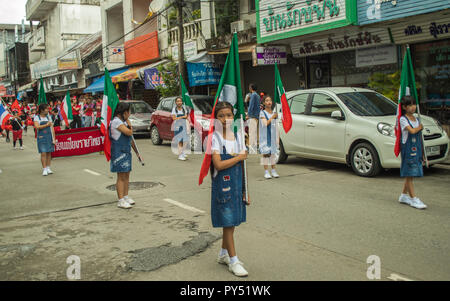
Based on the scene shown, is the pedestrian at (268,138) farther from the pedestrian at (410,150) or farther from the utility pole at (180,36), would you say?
the utility pole at (180,36)

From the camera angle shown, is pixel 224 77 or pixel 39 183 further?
pixel 39 183

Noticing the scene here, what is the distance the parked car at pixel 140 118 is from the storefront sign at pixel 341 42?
21.4 ft

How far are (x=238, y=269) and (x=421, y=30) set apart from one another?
37.4 feet

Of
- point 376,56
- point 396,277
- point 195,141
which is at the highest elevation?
point 376,56

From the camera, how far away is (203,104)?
16156 millimetres

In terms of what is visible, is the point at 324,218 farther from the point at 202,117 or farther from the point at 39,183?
the point at 202,117

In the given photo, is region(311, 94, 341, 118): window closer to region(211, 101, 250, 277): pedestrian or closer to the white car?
the white car

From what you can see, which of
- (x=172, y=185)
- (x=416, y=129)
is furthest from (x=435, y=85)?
(x=172, y=185)

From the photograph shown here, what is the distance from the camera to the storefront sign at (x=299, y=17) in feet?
44.0

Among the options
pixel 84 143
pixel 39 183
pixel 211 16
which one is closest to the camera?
pixel 39 183

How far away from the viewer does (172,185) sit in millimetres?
9172

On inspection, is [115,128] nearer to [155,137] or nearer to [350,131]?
Result: [350,131]

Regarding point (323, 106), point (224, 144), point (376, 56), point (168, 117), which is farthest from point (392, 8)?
point (224, 144)

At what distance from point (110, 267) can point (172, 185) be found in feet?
14.7
